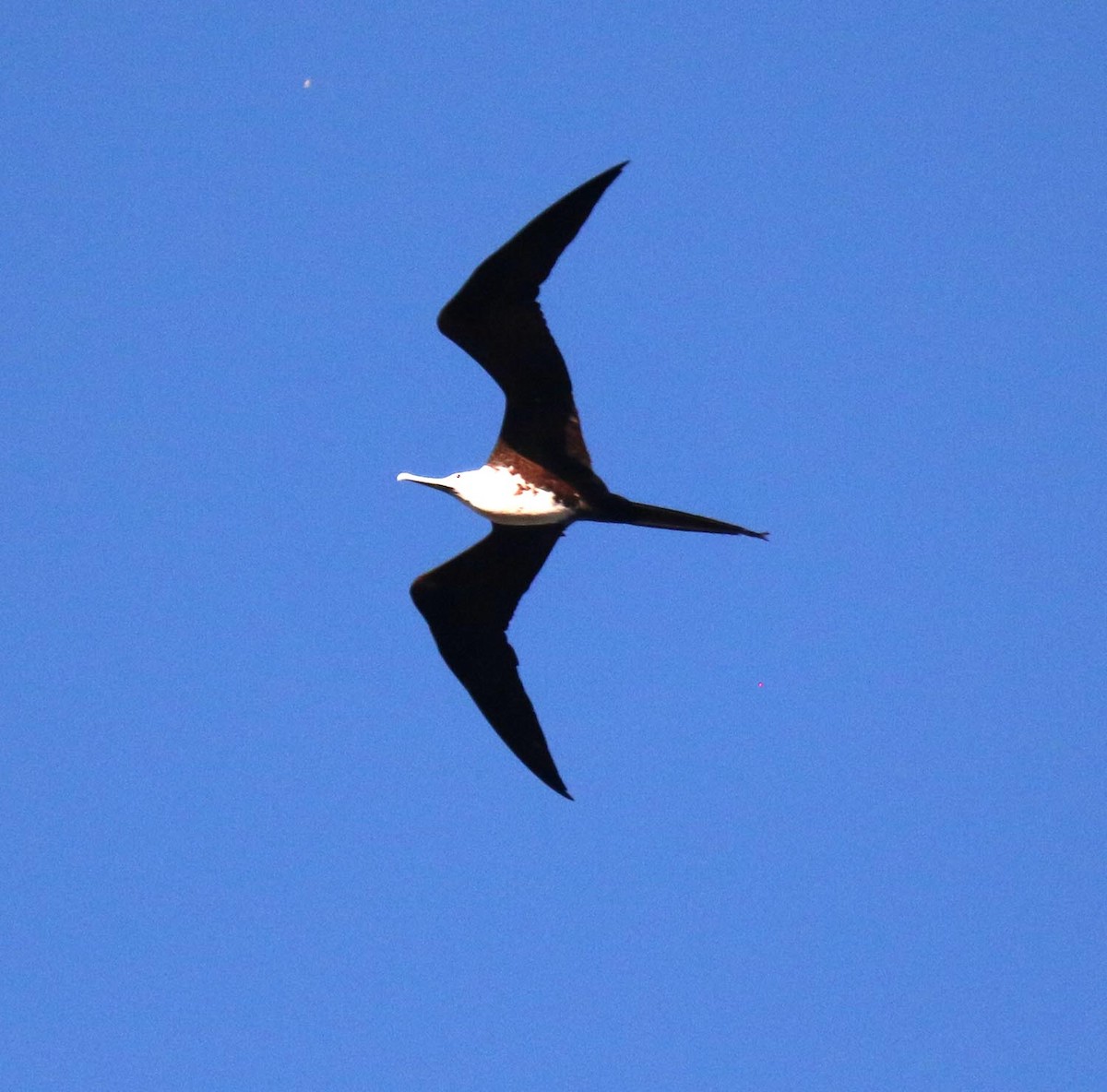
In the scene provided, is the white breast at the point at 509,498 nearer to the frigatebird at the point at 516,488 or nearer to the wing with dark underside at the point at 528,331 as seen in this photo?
the frigatebird at the point at 516,488

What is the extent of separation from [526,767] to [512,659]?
710 mm

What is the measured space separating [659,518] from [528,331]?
52.3 inches

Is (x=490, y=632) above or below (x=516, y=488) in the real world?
below

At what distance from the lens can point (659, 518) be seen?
11.0m

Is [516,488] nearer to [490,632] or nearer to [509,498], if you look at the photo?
[509,498]

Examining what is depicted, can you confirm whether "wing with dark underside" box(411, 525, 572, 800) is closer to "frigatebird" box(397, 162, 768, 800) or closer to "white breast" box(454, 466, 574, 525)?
"frigatebird" box(397, 162, 768, 800)

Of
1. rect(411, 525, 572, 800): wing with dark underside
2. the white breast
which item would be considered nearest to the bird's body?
the white breast

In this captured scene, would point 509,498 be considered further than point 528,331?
Yes

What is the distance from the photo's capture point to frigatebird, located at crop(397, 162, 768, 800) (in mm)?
10727

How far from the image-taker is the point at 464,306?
10.9 meters

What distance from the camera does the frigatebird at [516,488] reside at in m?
10.7

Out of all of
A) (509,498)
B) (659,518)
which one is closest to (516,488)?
(509,498)

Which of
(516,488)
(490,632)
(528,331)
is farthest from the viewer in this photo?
(490,632)

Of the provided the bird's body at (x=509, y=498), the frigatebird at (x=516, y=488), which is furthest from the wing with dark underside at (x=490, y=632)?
the bird's body at (x=509, y=498)
